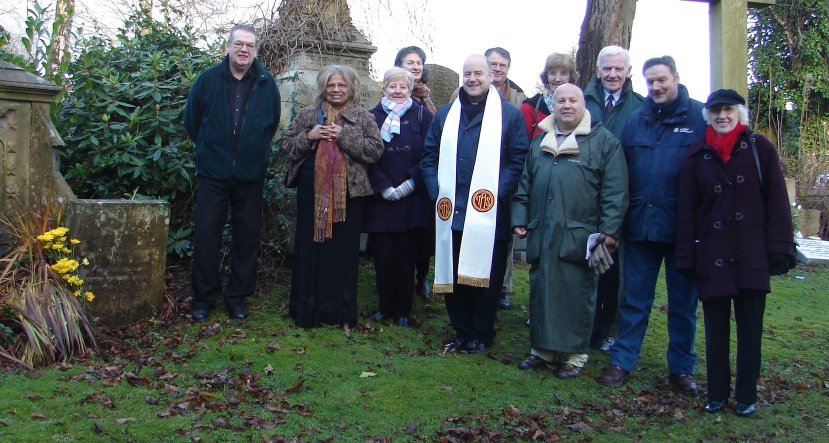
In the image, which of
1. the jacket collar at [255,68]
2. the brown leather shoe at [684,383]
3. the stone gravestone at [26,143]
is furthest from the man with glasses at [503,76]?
the stone gravestone at [26,143]

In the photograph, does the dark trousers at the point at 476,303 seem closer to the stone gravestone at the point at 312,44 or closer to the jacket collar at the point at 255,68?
the jacket collar at the point at 255,68

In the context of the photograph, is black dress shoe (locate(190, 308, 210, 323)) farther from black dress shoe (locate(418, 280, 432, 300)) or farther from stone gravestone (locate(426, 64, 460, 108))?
stone gravestone (locate(426, 64, 460, 108))

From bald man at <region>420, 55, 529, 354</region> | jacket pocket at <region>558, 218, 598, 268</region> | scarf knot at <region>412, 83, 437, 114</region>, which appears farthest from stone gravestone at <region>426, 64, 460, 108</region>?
jacket pocket at <region>558, 218, 598, 268</region>

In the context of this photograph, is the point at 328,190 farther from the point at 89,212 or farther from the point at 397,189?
the point at 89,212

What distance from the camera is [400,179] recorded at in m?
5.98

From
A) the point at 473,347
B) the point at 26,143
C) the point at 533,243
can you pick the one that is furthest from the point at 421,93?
the point at 26,143

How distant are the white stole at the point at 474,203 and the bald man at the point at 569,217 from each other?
0.30 m

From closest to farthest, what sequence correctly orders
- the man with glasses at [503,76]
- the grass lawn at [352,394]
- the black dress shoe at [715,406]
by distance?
the grass lawn at [352,394] < the black dress shoe at [715,406] < the man with glasses at [503,76]

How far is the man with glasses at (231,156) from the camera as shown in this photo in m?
5.81

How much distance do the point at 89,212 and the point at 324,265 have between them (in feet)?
5.40

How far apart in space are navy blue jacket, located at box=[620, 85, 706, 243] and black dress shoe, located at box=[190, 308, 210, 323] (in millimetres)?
3035

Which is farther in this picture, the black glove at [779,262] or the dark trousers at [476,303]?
the dark trousers at [476,303]

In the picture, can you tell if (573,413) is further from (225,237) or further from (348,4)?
(348,4)

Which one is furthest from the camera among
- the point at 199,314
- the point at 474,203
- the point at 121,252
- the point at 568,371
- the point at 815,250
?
the point at 815,250
